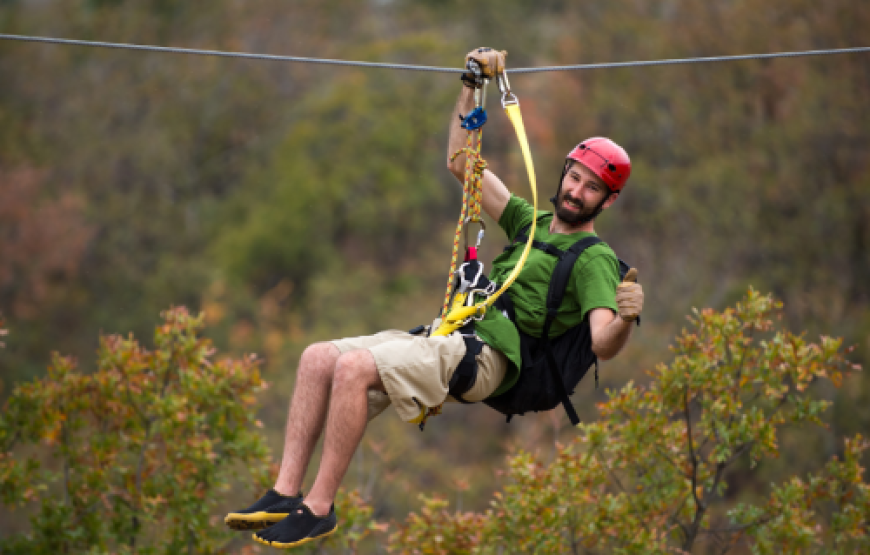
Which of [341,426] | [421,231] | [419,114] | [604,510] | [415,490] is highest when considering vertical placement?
[419,114]

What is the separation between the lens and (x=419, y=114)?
79.0ft

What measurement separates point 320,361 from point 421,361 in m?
0.37

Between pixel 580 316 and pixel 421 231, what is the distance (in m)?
19.7

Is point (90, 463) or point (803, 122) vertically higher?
point (803, 122)

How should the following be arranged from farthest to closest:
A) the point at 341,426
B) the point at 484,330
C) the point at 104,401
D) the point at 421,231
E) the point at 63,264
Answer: the point at 421,231 → the point at 63,264 → the point at 104,401 → the point at 484,330 → the point at 341,426

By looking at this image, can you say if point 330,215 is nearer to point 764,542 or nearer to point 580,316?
point 764,542

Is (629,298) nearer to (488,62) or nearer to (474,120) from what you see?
(474,120)

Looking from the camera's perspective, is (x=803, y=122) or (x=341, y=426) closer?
(x=341, y=426)

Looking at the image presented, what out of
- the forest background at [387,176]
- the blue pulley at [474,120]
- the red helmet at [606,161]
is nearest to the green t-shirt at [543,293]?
the red helmet at [606,161]

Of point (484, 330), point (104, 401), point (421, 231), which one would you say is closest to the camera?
point (484, 330)

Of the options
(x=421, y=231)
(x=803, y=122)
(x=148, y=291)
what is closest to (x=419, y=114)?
(x=421, y=231)

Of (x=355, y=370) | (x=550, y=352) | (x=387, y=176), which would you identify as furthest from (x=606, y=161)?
(x=387, y=176)

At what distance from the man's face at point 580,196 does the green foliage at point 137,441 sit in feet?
10.3

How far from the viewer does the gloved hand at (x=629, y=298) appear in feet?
11.8
